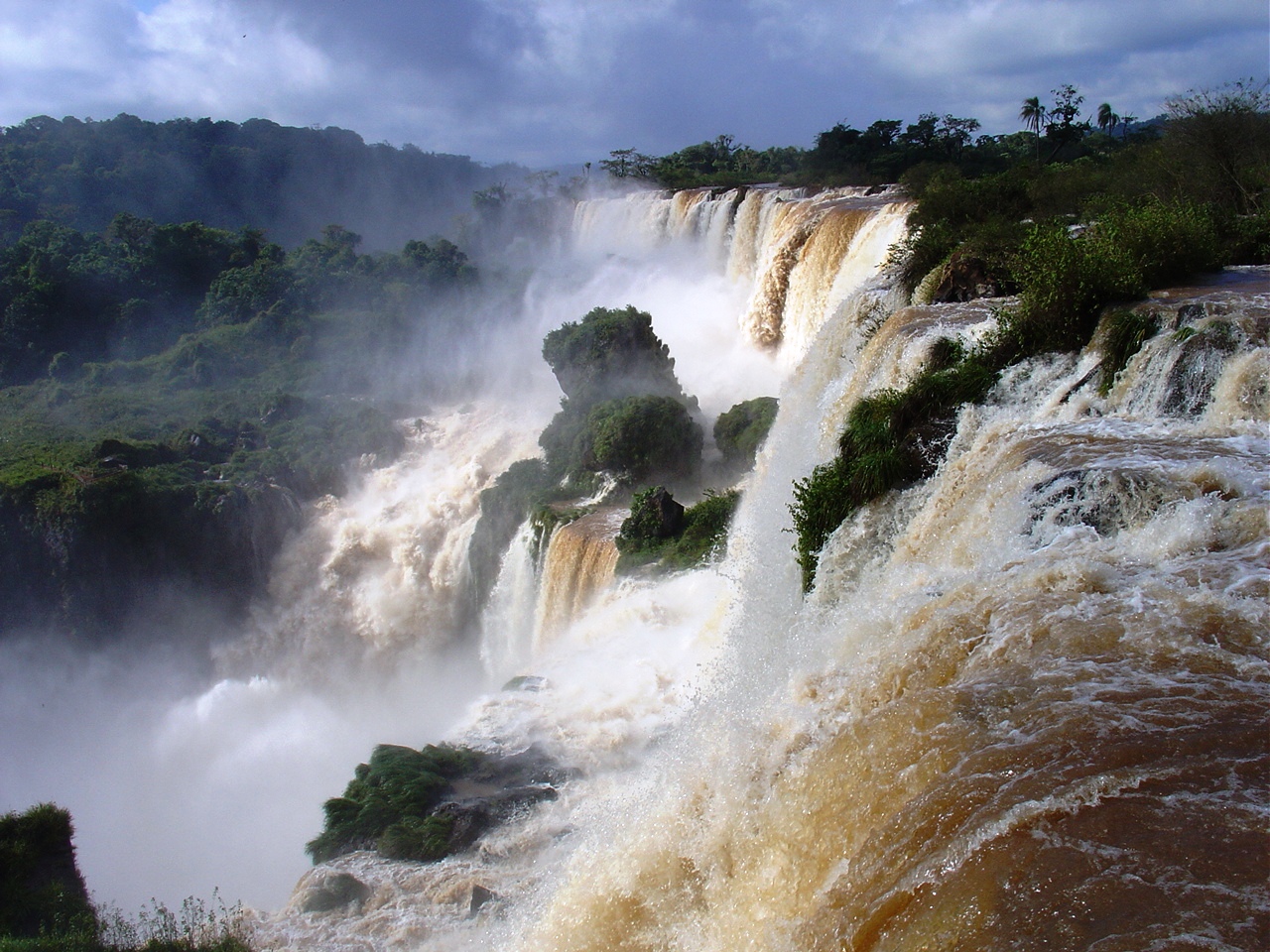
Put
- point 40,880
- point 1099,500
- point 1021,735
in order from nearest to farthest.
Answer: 1. point 1021,735
2. point 1099,500
3. point 40,880

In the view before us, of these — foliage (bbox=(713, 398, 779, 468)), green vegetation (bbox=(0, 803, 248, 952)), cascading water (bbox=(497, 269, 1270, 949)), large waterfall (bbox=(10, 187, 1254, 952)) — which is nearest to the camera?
cascading water (bbox=(497, 269, 1270, 949))

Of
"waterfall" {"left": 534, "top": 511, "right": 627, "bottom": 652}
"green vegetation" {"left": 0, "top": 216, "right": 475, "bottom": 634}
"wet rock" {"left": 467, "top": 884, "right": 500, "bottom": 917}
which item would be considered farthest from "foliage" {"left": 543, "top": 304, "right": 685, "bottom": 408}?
"wet rock" {"left": 467, "top": 884, "right": 500, "bottom": 917}

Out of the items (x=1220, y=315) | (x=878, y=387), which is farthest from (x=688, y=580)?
(x=1220, y=315)

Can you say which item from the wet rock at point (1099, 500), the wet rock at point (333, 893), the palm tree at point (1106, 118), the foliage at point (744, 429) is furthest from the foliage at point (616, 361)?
the palm tree at point (1106, 118)

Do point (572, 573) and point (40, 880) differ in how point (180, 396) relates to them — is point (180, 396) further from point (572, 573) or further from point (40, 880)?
point (40, 880)

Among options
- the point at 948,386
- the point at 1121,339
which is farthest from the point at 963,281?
the point at 1121,339

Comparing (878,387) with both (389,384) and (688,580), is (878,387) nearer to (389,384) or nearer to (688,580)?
(688,580)

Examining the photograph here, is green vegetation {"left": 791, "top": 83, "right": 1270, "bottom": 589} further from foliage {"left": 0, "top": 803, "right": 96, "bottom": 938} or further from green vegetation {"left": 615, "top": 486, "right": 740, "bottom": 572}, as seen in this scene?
foliage {"left": 0, "top": 803, "right": 96, "bottom": 938}
